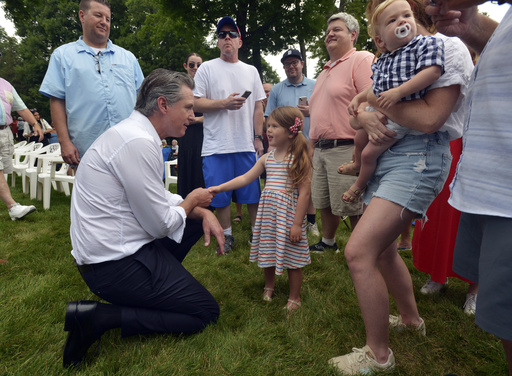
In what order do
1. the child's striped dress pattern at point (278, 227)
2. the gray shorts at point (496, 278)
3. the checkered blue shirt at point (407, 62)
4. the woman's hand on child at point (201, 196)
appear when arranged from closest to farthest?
the gray shorts at point (496, 278) → the checkered blue shirt at point (407, 62) → the woman's hand on child at point (201, 196) → the child's striped dress pattern at point (278, 227)

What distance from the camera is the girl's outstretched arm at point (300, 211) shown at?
2559mm

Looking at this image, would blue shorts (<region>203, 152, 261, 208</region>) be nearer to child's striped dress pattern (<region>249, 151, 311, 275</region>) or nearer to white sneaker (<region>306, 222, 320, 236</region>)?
white sneaker (<region>306, 222, 320, 236</region>)

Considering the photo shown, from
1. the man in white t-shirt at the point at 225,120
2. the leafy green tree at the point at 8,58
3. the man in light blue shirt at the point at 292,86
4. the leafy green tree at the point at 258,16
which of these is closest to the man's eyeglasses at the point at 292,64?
the man in light blue shirt at the point at 292,86

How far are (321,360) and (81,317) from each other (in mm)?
1400

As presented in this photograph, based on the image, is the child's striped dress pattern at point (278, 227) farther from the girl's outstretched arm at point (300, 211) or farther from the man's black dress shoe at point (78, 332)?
the man's black dress shoe at point (78, 332)

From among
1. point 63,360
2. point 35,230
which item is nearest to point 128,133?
point 63,360

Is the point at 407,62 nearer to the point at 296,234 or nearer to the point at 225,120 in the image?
the point at 296,234

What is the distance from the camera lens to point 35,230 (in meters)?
4.61

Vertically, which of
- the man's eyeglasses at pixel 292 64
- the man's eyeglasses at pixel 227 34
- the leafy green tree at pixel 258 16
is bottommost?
the man's eyeglasses at pixel 292 64

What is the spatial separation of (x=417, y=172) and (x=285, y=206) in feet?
3.70

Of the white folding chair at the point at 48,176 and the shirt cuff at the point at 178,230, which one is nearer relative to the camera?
the shirt cuff at the point at 178,230

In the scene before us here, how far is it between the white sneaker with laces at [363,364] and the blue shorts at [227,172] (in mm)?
2365

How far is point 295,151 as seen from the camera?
2.74 m

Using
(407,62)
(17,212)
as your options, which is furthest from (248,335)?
(17,212)
